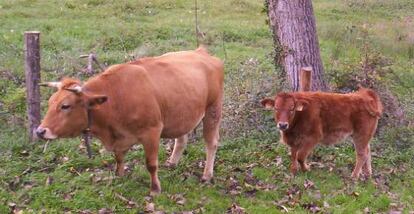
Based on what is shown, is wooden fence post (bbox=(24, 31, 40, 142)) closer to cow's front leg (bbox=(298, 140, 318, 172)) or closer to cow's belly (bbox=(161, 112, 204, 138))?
cow's belly (bbox=(161, 112, 204, 138))

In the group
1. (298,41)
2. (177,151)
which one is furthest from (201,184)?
(298,41)

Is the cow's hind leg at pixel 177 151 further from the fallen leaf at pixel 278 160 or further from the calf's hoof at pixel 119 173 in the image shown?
the fallen leaf at pixel 278 160

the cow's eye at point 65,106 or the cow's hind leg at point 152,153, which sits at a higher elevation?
the cow's eye at point 65,106

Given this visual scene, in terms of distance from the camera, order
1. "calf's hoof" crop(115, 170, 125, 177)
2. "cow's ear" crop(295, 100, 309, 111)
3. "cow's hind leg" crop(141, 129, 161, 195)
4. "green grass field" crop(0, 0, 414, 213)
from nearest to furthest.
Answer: "cow's hind leg" crop(141, 129, 161, 195) < "green grass field" crop(0, 0, 414, 213) < "calf's hoof" crop(115, 170, 125, 177) < "cow's ear" crop(295, 100, 309, 111)

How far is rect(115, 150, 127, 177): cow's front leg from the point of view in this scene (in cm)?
790

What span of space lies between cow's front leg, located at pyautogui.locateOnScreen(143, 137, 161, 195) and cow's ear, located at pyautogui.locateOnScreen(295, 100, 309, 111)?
1.92 meters

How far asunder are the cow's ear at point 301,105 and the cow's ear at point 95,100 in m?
2.58

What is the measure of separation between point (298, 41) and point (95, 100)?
5180mm

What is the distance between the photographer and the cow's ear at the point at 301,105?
8.44m

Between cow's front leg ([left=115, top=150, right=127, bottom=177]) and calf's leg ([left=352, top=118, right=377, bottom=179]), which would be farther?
calf's leg ([left=352, top=118, right=377, bottom=179])

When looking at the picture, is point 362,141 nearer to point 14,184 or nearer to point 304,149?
point 304,149

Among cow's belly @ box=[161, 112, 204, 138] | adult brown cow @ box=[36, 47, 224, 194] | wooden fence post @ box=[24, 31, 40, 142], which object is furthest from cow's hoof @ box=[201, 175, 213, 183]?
wooden fence post @ box=[24, 31, 40, 142]

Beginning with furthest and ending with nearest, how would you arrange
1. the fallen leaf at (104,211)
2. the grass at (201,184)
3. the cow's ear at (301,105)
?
the cow's ear at (301,105)
the grass at (201,184)
the fallen leaf at (104,211)

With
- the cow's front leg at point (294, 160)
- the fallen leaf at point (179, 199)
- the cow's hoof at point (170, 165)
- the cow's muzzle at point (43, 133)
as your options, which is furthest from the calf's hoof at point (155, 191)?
the cow's front leg at point (294, 160)
